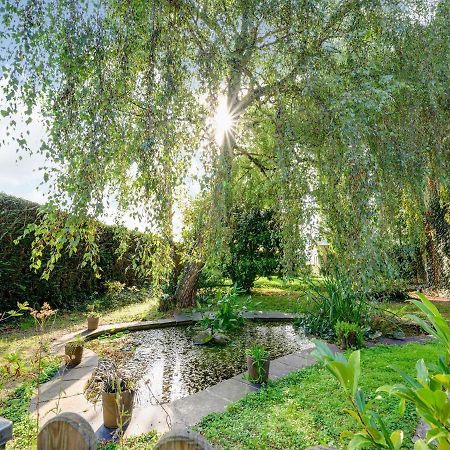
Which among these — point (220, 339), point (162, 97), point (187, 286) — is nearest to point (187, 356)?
point (220, 339)

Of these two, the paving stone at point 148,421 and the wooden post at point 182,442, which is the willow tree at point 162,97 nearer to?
the paving stone at point 148,421

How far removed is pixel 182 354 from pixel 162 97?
3410mm

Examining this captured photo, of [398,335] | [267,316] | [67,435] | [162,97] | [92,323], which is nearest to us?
[67,435]

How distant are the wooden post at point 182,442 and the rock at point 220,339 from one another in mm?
4071

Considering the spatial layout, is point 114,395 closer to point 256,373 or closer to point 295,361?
point 256,373

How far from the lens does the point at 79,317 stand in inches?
268

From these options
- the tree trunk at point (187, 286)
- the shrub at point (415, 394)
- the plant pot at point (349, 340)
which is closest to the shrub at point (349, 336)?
the plant pot at point (349, 340)

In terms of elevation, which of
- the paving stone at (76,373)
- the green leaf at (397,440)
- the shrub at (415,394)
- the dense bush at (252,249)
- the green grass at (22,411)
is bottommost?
the green grass at (22,411)

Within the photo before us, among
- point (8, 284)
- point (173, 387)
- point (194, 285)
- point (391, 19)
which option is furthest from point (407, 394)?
point (8, 284)

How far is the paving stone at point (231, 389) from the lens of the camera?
314 centimetres

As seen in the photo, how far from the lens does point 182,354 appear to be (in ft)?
15.0

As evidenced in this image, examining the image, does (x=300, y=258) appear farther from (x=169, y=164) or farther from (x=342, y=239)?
(x=169, y=164)

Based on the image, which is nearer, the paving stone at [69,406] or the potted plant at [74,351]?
the paving stone at [69,406]

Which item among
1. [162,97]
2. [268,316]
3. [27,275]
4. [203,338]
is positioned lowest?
[203,338]
